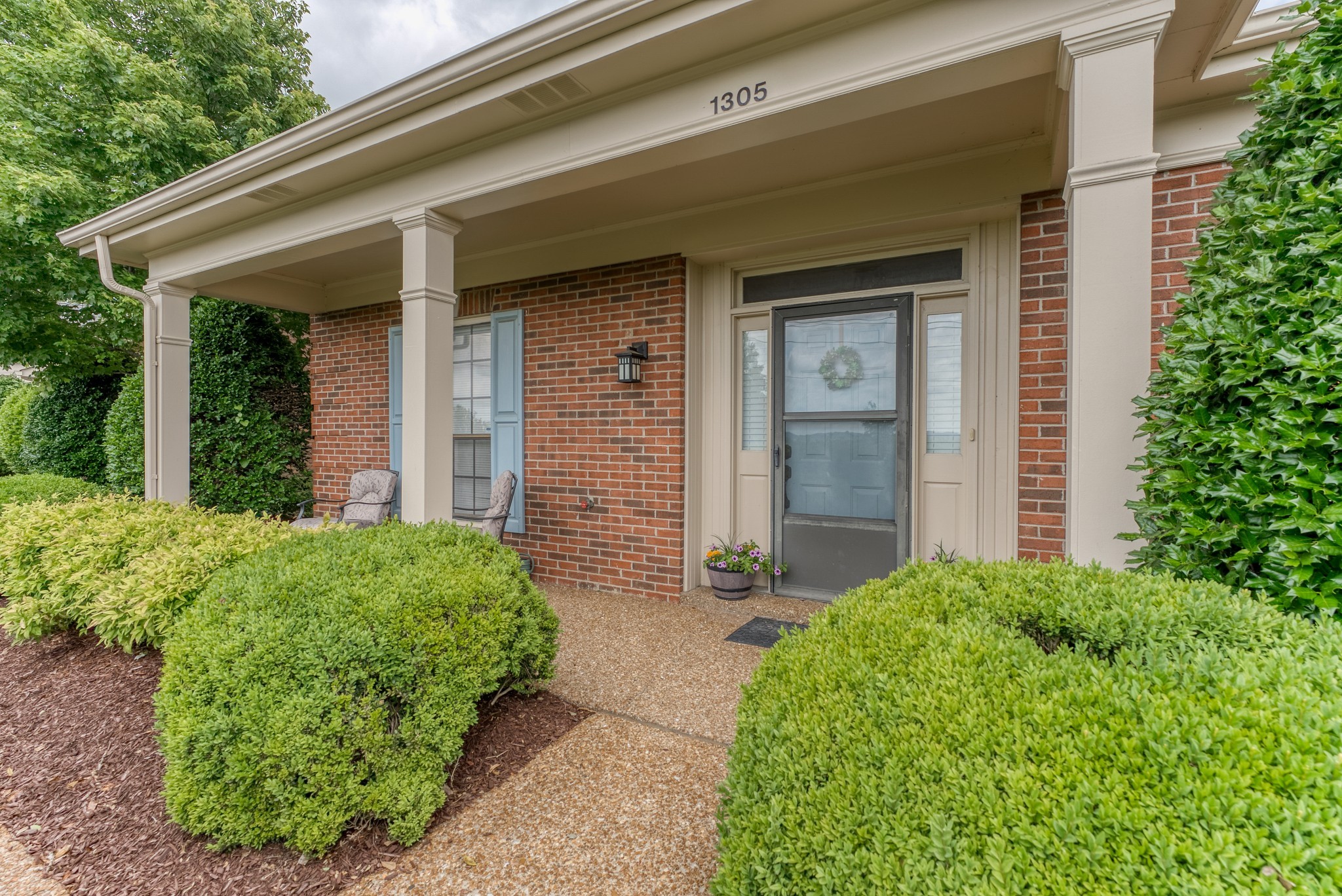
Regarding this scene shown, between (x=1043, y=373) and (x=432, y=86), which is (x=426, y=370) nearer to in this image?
(x=432, y=86)

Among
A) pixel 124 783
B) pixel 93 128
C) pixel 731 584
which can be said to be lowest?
pixel 124 783

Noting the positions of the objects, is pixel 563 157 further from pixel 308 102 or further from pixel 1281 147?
pixel 308 102

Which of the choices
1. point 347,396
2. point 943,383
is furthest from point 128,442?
point 943,383

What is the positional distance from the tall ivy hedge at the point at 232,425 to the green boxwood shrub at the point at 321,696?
501cm

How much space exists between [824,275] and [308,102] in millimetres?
9738

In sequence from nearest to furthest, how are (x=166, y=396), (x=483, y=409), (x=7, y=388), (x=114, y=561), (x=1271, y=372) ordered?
(x=1271, y=372), (x=114, y=561), (x=166, y=396), (x=483, y=409), (x=7, y=388)

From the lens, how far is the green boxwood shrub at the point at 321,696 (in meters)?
1.64

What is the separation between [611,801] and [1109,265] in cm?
223

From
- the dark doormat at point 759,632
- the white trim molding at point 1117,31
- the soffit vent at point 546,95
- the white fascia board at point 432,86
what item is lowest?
the dark doormat at point 759,632

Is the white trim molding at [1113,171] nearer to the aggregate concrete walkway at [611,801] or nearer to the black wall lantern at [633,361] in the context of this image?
the aggregate concrete walkway at [611,801]

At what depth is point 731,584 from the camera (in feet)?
13.4

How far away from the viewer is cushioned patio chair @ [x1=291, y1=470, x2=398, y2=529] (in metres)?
4.96

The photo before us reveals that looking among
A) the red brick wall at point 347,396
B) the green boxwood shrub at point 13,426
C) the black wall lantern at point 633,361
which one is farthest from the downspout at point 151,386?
the green boxwood shrub at point 13,426

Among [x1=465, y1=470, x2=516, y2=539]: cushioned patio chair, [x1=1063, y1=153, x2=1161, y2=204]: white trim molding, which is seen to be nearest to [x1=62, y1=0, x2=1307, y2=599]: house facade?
[x1=1063, y1=153, x2=1161, y2=204]: white trim molding
